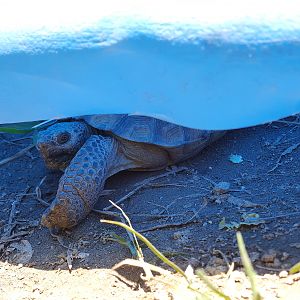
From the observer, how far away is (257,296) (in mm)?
1357

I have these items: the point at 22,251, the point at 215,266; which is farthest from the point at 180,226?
the point at 22,251

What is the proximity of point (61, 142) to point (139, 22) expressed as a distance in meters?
1.19

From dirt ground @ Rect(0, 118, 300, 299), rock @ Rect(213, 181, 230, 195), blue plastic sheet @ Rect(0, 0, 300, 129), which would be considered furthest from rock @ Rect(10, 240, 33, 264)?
rock @ Rect(213, 181, 230, 195)

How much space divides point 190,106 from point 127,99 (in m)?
0.21

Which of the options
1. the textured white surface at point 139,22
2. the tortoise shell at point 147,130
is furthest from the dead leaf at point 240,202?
the textured white surface at point 139,22

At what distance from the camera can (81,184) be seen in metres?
2.49

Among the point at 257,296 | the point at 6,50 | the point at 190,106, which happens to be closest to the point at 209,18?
the point at 190,106

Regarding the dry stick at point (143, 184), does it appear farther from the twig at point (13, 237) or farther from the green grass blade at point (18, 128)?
the green grass blade at point (18, 128)

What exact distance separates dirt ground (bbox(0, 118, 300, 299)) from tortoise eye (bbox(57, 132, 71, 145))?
0.87 feet

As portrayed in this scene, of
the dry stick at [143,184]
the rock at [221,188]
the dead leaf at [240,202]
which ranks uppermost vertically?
the dead leaf at [240,202]

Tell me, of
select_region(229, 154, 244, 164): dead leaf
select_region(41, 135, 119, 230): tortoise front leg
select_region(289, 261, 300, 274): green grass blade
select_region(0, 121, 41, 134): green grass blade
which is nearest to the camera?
select_region(289, 261, 300, 274): green grass blade

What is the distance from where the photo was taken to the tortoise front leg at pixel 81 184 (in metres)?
2.38

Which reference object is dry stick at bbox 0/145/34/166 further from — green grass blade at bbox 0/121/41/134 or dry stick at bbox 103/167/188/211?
dry stick at bbox 103/167/188/211

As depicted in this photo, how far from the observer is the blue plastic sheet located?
164 centimetres
